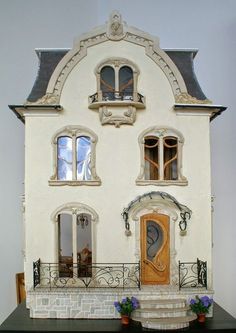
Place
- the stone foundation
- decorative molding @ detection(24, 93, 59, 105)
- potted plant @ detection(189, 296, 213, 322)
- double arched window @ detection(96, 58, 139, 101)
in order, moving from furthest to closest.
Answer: double arched window @ detection(96, 58, 139, 101), decorative molding @ detection(24, 93, 59, 105), the stone foundation, potted plant @ detection(189, 296, 213, 322)

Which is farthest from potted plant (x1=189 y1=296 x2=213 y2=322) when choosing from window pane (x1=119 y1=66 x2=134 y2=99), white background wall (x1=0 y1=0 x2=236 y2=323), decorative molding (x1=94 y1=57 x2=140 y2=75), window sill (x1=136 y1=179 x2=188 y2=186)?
decorative molding (x1=94 y1=57 x2=140 y2=75)

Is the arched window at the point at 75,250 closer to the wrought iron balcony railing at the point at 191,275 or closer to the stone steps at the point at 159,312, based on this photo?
the stone steps at the point at 159,312

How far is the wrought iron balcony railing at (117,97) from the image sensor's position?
22.6 ft

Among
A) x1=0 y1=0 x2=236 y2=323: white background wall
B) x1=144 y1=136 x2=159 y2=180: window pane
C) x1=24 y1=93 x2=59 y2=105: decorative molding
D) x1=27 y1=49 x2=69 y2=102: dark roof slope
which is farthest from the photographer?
x1=0 y1=0 x2=236 y2=323: white background wall

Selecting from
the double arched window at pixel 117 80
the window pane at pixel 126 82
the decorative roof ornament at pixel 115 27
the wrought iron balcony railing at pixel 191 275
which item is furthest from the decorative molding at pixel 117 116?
the wrought iron balcony railing at pixel 191 275

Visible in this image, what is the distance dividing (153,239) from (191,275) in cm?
102

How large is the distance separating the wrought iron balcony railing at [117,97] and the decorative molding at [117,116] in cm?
19

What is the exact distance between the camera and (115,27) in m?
6.93

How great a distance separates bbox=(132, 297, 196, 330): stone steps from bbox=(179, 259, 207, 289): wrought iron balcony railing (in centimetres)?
42

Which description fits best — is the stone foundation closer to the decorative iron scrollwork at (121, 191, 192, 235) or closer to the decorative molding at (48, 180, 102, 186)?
the decorative iron scrollwork at (121, 191, 192, 235)

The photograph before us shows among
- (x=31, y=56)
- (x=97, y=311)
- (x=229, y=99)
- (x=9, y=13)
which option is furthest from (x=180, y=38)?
(x=97, y=311)

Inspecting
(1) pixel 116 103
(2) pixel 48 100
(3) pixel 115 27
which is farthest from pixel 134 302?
(3) pixel 115 27

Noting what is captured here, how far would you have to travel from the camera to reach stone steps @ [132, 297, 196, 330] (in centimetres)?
604

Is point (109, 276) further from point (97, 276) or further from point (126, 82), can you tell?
point (126, 82)
